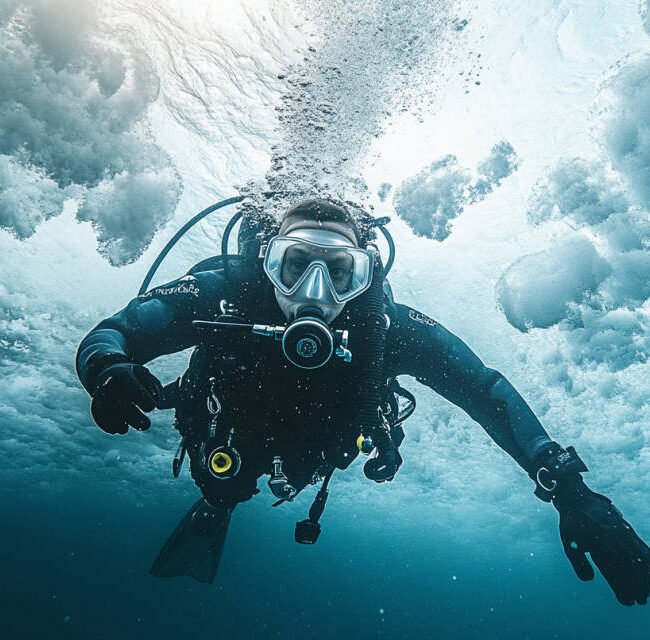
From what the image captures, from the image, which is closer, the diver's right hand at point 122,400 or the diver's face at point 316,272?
the diver's right hand at point 122,400

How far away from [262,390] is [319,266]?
113 centimetres

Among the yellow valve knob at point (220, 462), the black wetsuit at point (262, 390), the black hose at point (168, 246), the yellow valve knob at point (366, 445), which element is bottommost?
the yellow valve knob at point (220, 462)

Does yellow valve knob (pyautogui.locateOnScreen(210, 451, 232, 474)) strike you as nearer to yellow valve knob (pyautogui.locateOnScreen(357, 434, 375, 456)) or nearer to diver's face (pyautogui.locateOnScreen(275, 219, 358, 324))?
yellow valve knob (pyautogui.locateOnScreen(357, 434, 375, 456))

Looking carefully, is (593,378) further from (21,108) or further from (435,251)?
(21,108)

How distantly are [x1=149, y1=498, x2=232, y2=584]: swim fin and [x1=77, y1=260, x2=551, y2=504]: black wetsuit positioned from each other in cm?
215

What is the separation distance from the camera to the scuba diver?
3154 mm

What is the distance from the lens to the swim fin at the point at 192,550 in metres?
5.64

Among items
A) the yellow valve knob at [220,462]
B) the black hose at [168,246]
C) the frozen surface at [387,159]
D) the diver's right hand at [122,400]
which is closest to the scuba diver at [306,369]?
the yellow valve knob at [220,462]

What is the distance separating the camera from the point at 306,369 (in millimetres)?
3379

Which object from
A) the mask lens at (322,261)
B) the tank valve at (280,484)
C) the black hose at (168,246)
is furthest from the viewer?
the black hose at (168,246)

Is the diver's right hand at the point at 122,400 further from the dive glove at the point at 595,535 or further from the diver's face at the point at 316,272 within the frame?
the dive glove at the point at 595,535

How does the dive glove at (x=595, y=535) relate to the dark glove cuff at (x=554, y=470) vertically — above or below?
below

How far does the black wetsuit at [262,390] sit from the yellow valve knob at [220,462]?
301 mm

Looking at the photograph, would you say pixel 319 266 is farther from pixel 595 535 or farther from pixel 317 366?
pixel 595 535
